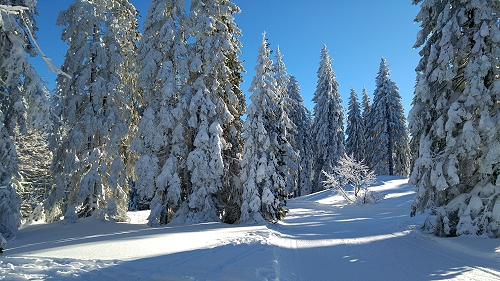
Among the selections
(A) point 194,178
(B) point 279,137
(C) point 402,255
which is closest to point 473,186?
(C) point 402,255

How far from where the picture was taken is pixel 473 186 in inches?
383

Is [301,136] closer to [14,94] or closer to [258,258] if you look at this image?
[258,258]

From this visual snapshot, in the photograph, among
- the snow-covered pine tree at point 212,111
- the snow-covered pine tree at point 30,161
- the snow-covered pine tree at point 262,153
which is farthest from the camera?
the snow-covered pine tree at point 30,161

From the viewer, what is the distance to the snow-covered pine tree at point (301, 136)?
123 feet

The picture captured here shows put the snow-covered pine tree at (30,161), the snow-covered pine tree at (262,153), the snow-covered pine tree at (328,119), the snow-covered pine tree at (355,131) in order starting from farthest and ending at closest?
the snow-covered pine tree at (355,131), the snow-covered pine tree at (328,119), the snow-covered pine tree at (30,161), the snow-covered pine tree at (262,153)

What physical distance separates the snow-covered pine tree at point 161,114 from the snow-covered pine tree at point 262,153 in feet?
10.4

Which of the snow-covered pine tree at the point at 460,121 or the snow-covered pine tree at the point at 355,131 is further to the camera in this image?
the snow-covered pine tree at the point at 355,131

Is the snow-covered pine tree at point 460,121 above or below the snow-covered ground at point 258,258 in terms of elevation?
above

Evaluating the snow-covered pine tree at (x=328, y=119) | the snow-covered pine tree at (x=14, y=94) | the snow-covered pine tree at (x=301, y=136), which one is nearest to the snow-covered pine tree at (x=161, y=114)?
the snow-covered pine tree at (x=14, y=94)

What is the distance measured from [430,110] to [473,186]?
9.41 ft

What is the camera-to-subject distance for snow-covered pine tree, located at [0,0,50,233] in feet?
16.6

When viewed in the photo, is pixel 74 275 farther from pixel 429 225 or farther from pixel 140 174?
pixel 429 225

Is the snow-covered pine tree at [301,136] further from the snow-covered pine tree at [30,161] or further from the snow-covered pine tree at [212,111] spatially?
the snow-covered pine tree at [30,161]

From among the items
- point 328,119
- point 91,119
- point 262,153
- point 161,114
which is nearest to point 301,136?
point 328,119
